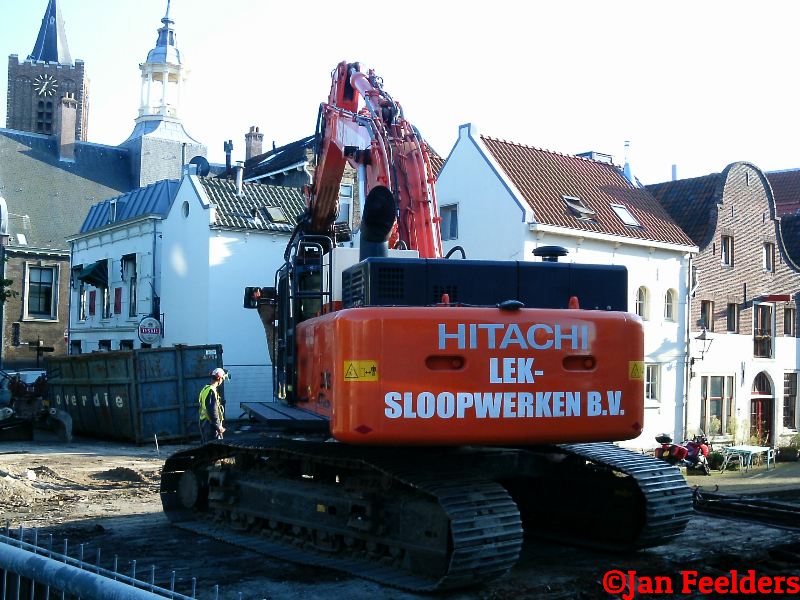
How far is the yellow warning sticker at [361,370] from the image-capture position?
6203mm

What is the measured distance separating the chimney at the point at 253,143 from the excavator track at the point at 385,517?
37.3 m

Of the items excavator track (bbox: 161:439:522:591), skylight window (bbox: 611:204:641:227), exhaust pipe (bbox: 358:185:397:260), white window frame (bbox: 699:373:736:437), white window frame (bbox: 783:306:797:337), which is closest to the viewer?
excavator track (bbox: 161:439:522:591)

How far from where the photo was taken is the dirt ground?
6.66 metres

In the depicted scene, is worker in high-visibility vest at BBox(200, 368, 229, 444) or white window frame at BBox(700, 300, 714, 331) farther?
white window frame at BBox(700, 300, 714, 331)

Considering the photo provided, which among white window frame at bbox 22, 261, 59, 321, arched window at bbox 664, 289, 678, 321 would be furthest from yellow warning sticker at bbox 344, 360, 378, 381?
white window frame at bbox 22, 261, 59, 321

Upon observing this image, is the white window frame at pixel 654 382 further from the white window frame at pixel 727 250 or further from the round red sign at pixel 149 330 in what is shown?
the round red sign at pixel 149 330

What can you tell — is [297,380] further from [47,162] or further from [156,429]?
[47,162]

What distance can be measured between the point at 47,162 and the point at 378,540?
43.2 m

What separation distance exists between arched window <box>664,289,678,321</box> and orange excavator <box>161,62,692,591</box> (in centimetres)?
1546

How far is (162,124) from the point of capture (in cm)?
5631

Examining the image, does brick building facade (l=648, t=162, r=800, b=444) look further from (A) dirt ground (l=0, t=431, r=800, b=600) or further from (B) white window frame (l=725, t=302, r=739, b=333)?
(A) dirt ground (l=0, t=431, r=800, b=600)

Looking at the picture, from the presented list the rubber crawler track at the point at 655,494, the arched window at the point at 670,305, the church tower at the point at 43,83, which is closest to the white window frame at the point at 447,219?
the arched window at the point at 670,305

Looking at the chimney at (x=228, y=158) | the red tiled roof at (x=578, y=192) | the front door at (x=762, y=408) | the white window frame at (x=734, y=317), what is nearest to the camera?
the red tiled roof at (x=578, y=192)

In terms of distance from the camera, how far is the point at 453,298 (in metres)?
6.66
